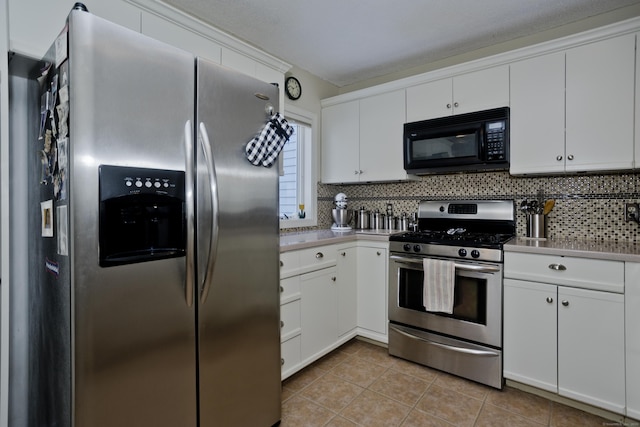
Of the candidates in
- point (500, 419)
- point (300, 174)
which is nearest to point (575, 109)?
point (500, 419)

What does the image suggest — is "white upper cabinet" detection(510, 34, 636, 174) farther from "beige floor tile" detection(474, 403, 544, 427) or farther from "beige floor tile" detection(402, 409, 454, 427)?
"beige floor tile" detection(402, 409, 454, 427)

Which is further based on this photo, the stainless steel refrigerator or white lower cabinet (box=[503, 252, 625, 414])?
white lower cabinet (box=[503, 252, 625, 414])

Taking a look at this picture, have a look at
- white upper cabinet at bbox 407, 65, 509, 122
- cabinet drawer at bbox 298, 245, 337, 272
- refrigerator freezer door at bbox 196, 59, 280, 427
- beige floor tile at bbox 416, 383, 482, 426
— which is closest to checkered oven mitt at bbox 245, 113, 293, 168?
refrigerator freezer door at bbox 196, 59, 280, 427

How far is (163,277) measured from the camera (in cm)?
129

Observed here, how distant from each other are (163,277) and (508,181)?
256cm

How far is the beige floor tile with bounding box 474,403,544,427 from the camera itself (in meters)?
1.84

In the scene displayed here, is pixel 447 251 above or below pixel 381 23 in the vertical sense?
below

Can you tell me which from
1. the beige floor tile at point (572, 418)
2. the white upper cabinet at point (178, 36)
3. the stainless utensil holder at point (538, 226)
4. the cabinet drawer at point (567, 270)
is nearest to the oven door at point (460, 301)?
the cabinet drawer at point (567, 270)

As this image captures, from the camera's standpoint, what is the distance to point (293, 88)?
3.10 m

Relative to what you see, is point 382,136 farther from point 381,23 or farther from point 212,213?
point 212,213

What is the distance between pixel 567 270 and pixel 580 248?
15cm

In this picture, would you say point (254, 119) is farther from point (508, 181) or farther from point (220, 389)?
point (508, 181)

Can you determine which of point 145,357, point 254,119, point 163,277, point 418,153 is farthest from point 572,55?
point 145,357

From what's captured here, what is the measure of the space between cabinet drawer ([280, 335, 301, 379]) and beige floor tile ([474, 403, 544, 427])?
1.10 meters
